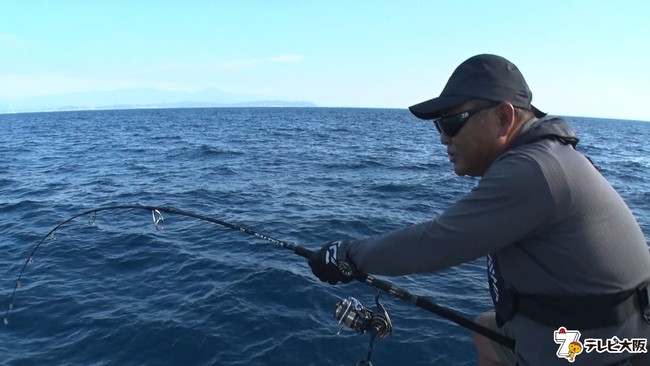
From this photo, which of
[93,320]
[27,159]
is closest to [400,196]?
[93,320]

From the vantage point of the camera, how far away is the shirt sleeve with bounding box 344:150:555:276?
2.02m

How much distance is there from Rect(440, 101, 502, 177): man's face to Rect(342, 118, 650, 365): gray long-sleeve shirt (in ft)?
0.54

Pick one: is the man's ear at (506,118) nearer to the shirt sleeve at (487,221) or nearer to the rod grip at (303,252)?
the shirt sleeve at (487,221)

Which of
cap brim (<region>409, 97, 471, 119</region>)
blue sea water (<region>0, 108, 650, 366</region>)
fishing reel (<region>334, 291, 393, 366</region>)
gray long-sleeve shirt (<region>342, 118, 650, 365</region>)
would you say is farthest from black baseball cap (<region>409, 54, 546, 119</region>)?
blue sea water (<region>0, 108, 650, 366</region>)

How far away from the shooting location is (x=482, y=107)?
2.38 m

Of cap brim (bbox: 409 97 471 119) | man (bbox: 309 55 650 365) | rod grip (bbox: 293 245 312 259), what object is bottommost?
rod grip (bbox: 293 245 312 259)

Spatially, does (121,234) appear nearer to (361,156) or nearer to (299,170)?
(299,170)

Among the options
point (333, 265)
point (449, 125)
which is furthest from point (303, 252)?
point (449, 125)

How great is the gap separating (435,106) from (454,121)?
0.46 feet

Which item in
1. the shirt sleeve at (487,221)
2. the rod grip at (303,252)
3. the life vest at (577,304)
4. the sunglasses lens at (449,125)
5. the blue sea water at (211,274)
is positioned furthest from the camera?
the blue sea water at (211,274)

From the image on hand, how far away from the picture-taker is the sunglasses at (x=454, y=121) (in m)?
2.40

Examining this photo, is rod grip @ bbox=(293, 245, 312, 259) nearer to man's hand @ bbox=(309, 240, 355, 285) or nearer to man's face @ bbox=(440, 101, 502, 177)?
man's hand @ bbox=(309, 240, 355, 285)

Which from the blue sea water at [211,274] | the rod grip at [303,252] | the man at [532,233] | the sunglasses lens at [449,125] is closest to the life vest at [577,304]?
the man at [532,233]

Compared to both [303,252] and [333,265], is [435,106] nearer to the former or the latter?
[333,265]
